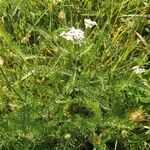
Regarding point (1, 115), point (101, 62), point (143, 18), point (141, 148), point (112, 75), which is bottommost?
point (141, 148)

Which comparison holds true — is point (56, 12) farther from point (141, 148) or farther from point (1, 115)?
point (141, 148)

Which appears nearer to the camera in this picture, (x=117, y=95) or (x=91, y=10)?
(x=117, y=95)

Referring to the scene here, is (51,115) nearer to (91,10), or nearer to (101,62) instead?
(101,62)

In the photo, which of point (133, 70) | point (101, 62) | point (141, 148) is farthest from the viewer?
point (101, 62)

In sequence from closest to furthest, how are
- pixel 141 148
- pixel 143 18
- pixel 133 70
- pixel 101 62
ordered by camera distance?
pixel 141 148 < pixel 133 70 < pixel 101 62 < pixel 143 18

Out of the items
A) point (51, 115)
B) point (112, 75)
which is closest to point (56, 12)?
point (112, 75)

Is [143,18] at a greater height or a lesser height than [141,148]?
greater

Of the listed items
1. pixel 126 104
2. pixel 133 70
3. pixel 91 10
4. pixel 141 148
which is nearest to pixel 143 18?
pixel 91 10
